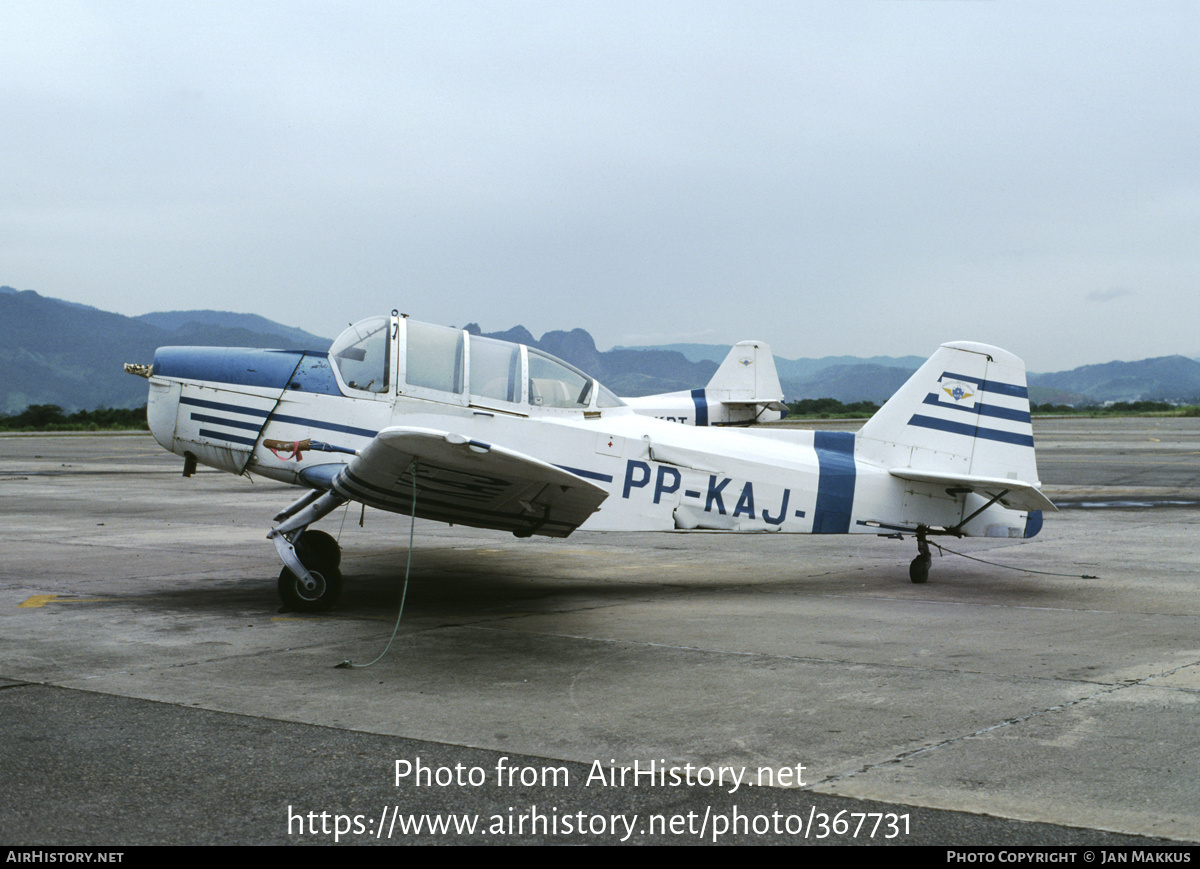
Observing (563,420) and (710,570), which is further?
(710,570)

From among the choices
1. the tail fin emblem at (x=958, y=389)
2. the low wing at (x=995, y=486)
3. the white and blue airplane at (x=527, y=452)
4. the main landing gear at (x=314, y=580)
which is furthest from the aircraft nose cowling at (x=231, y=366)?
the tail fin emblem at (x=958, y=389)

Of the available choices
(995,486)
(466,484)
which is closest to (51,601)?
(466,484)

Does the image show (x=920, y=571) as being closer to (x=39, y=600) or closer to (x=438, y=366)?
(x=438, y=366)

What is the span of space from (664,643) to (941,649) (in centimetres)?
175

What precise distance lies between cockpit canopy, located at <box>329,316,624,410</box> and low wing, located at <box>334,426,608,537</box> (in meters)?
0.85

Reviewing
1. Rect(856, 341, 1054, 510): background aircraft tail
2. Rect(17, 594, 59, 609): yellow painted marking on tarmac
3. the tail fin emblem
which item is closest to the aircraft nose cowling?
Rect(17, 594, 59, 609): yellow painted marking on tarmac

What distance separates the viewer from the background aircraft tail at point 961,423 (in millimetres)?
9008

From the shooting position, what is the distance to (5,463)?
28094mm

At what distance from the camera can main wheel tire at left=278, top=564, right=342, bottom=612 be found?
7.61 metres

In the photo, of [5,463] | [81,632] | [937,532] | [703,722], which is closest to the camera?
[703,722]

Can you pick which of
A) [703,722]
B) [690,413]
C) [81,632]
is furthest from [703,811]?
[690,413]

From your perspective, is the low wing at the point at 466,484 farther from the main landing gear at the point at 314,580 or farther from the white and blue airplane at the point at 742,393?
the white and blue airplane at the point at 742,393

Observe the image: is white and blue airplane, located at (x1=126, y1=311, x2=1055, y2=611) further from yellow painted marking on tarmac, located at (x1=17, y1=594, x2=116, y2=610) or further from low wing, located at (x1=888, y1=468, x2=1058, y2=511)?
yellow painted marking on tarmac, located at (x1=17, y1=594, x2=116, y2=610)

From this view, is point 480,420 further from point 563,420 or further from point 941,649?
point 941,649
